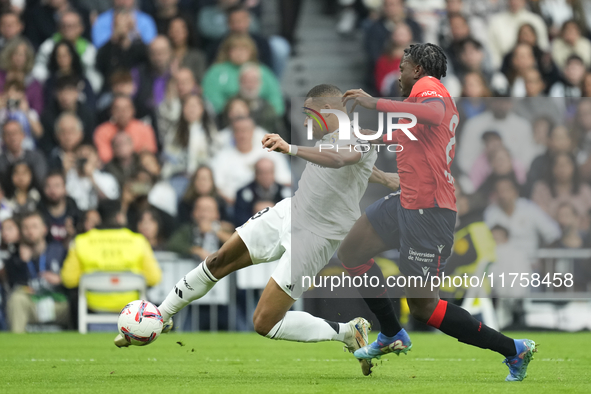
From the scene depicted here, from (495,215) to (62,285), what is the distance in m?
5.10

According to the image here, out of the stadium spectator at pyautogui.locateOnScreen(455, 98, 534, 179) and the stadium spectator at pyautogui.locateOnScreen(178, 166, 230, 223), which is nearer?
the stadium spectator at pyautogui.locateOnScreen(455, 98, 534, 179)

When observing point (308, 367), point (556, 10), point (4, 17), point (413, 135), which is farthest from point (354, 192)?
point (556, 10)

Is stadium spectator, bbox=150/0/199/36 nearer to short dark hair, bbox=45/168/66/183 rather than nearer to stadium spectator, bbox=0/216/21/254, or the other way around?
short dark hair, bbox=45/168/66/183

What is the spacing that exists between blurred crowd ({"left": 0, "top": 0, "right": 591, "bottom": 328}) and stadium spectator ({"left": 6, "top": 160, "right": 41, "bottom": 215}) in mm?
18

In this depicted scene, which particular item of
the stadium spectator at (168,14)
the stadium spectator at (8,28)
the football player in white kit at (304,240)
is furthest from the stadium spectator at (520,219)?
the stadium spectator at (8,28)

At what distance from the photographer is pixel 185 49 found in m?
13.5

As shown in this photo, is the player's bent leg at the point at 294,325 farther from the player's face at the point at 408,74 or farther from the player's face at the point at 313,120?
the player's face at the point at 408,74

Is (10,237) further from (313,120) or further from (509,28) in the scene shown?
(509,28)

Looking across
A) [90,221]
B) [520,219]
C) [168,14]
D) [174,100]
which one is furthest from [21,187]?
[520,219]

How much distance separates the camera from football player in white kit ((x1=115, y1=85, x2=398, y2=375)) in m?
6.22

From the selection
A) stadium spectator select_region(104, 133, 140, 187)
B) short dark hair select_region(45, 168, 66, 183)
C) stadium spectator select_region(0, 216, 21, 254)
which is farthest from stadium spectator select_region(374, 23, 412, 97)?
stadium spectator select_region(0, 216, 21, 254)

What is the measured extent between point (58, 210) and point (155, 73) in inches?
108

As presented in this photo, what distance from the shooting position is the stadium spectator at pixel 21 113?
12494mm

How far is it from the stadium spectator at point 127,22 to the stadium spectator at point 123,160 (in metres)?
2.06
